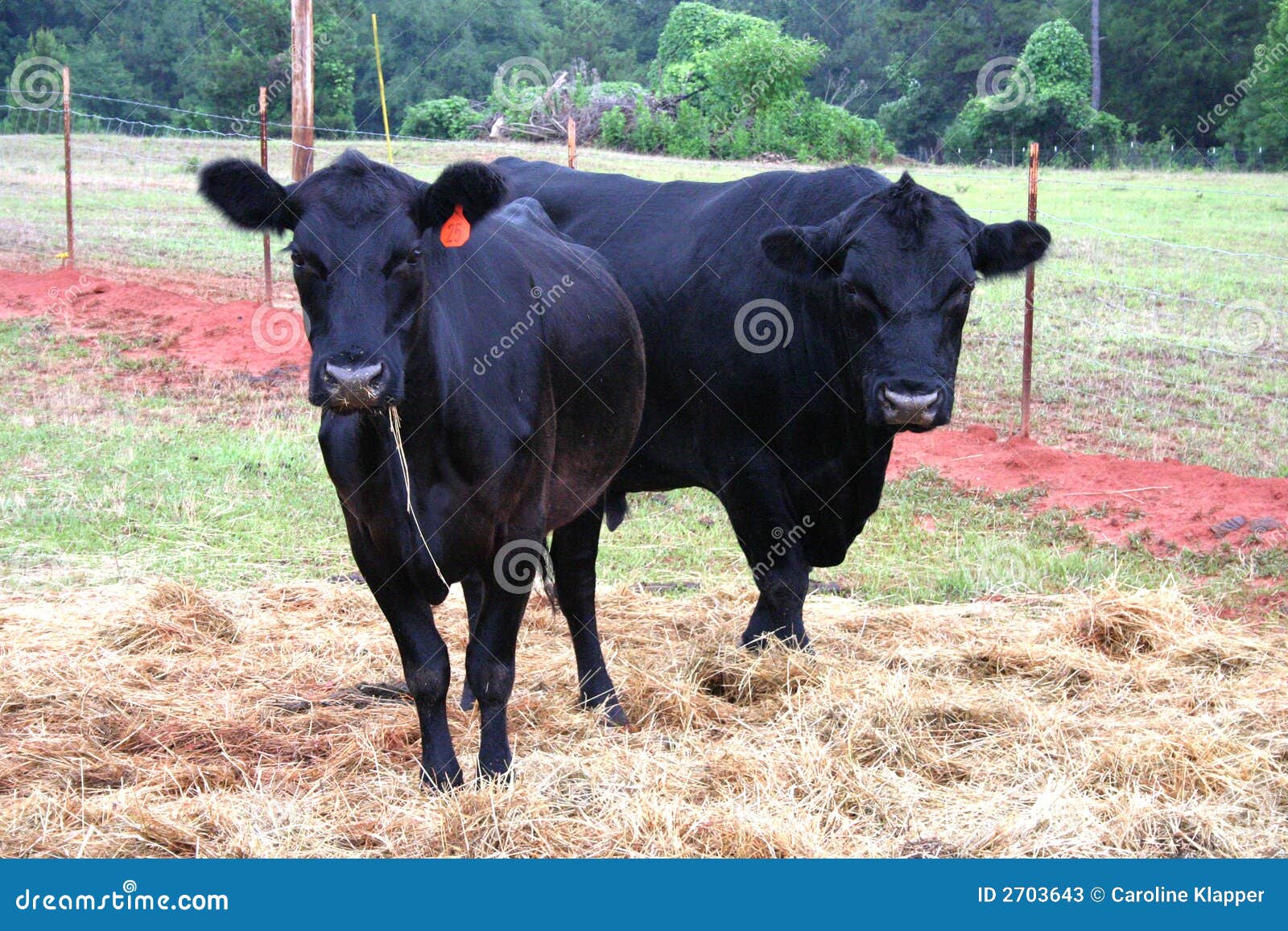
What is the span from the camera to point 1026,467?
8.98 m

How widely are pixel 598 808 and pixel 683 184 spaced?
11.8 ft

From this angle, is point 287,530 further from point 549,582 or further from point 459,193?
point 459,193

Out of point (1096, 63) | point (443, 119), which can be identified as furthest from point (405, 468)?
point (1096, 63)

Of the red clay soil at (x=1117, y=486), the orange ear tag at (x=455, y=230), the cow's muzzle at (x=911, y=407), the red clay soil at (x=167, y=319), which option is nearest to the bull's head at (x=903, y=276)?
the cow's muzzle at (x=911, y=407)

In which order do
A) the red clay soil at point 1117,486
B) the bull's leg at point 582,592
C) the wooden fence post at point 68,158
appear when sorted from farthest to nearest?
the wooden fence post at point 68,158 < the red clay soil at point 1117,486 < the bull's leg at point 582,592

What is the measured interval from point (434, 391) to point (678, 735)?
1.75 meters

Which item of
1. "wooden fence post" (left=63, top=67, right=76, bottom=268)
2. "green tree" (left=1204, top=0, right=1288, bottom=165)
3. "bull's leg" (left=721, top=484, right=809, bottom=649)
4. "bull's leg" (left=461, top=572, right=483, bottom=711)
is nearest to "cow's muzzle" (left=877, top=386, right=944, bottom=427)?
"bull's leg" (left=721, top=484, right=809, bottom=649)

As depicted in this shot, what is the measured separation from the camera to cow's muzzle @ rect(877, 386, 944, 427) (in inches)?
190

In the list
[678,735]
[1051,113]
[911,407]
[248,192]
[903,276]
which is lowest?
[678,735]

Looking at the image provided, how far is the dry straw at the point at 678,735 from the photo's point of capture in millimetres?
3971

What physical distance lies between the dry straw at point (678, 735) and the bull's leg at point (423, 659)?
0.13 meters

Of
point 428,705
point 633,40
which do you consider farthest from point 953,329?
point 633,40

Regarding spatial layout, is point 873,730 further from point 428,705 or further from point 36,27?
point 36,27

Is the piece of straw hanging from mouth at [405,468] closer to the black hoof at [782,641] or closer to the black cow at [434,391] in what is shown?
the black cow at [434,391]
